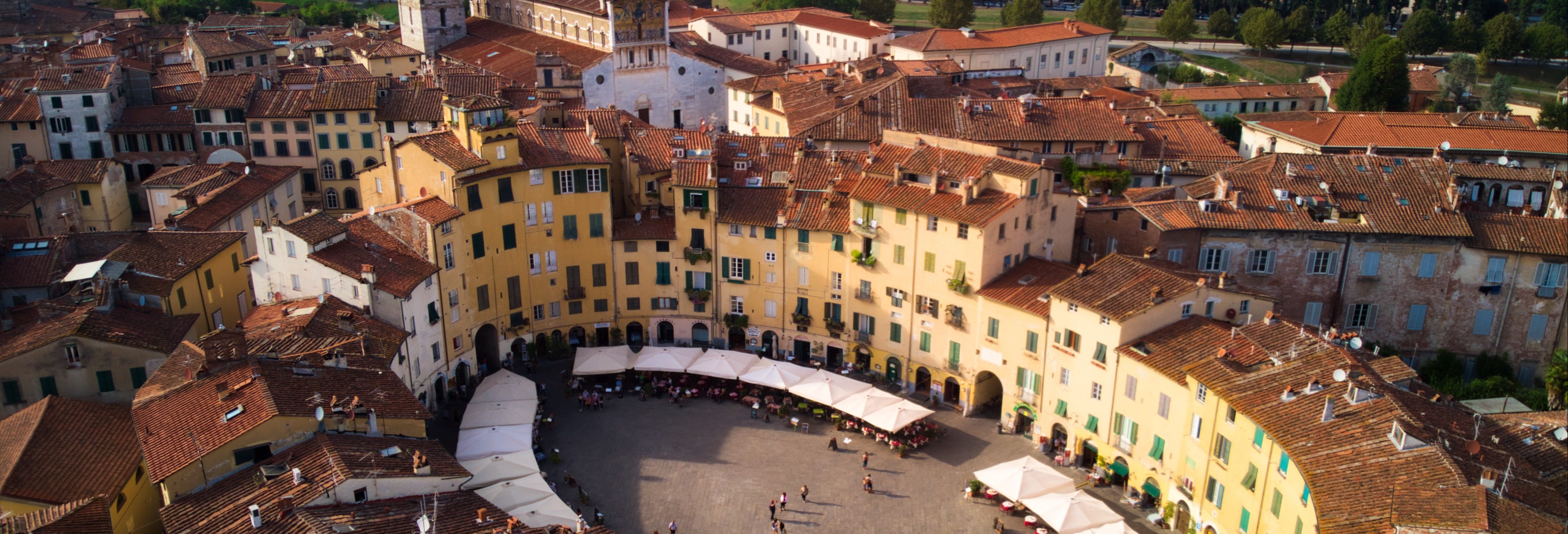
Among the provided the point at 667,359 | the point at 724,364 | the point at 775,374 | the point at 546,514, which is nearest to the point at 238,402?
the point at 546,514

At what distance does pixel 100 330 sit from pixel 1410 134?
82.9m

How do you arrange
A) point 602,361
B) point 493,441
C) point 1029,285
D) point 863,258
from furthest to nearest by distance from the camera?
point 602,361 < point 863,258 < point 1029,285 < point 493,441

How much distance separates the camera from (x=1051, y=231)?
60.9 metres

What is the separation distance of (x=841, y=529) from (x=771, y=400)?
12.1 meters

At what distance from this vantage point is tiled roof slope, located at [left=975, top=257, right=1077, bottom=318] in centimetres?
5569

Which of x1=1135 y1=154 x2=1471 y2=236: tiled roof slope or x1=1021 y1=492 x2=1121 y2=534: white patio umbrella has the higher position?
x1=1135 y1=154 x2=1471 y2=236: tiled roof slope

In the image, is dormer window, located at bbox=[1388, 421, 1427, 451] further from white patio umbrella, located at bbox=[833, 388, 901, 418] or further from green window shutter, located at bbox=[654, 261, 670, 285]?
green window shutter, located at bbox=[654, 261, 670, 285]

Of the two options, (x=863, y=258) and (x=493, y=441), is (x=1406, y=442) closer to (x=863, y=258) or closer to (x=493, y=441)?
(x=863, y=258)

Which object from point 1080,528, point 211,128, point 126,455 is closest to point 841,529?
point 1080,528

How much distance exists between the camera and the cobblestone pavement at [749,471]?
50844mm

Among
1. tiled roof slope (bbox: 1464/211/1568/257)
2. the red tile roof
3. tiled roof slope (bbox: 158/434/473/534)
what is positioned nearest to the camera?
tiled roof slope (bbox: 158/434/473/534)

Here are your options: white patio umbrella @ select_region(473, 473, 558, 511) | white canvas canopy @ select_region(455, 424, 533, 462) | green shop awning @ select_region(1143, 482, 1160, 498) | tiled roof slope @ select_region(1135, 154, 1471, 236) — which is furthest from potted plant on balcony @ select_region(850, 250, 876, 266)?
white patio umbrella @ select_region(473, 473, 558, 511)

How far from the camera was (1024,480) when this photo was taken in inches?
1993

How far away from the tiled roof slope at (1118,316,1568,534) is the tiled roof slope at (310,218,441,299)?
33.6 m
